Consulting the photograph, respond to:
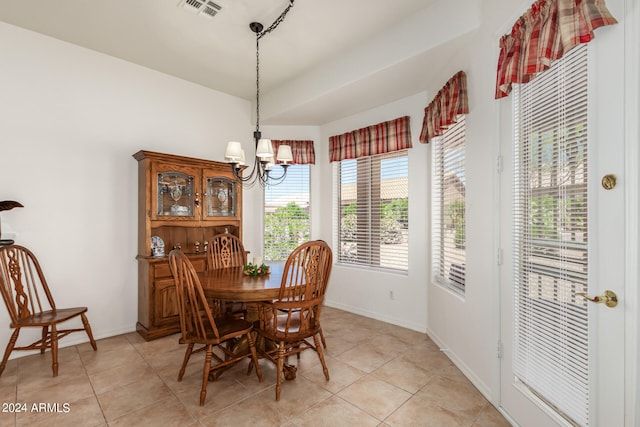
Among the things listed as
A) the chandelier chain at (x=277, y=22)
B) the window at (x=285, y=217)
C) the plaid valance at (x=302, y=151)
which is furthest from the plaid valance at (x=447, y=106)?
the window at (x=285, y=217)

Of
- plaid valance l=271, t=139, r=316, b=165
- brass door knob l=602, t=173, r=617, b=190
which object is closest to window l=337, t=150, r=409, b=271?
plaid valance l=271, t=139, r=316, b=165

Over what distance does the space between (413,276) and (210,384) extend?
2.34 meters

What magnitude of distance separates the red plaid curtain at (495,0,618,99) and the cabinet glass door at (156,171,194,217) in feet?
10.3

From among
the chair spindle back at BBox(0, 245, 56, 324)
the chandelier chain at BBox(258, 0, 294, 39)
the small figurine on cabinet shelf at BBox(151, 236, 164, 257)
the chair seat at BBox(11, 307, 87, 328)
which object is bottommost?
the chair seat at BBox(11, 307, 87, 328)

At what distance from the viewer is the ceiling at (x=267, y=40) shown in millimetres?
2537

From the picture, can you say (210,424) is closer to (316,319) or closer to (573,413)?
(316,319)

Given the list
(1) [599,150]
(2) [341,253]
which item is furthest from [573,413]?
(2) [341,253]

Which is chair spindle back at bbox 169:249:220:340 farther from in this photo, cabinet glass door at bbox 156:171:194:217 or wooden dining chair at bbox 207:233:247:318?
cabinet glass door at bbox 156:171:194:217

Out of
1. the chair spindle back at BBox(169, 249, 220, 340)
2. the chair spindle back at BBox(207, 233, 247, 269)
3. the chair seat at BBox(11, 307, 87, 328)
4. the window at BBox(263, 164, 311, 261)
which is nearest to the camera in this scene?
the chair spindle back at BBox(169, 249, 220, 340)

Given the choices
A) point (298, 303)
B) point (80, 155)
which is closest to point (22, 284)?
point (80, 155)

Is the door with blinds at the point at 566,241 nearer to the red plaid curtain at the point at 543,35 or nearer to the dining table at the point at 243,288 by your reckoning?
the red plaid curtain at the point at 543,35

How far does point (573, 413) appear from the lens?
4.64 feet

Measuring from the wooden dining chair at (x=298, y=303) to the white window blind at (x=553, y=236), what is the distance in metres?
1.27

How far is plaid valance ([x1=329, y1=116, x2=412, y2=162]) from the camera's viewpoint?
11.7 ft
